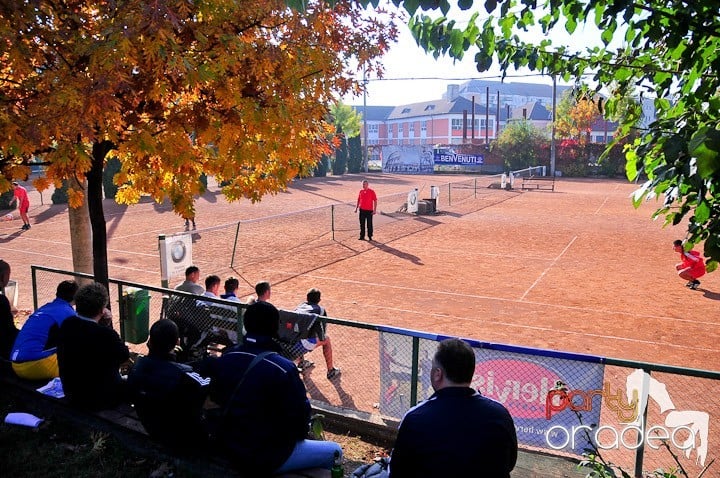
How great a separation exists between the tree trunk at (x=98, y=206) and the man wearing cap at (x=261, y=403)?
14.2 feet

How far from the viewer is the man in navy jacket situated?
3.21 meters

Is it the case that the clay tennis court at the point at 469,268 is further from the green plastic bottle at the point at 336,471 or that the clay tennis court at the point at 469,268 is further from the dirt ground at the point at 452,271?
the green plastic bottle at the point at 336,471

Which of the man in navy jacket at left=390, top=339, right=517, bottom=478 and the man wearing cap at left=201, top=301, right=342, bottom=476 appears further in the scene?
the man wearing cap at left=201, top=301, right=342, bottom=476

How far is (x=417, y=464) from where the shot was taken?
10.8 ft

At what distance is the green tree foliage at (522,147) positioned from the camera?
210ft

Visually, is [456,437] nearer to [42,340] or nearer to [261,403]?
[261,403]

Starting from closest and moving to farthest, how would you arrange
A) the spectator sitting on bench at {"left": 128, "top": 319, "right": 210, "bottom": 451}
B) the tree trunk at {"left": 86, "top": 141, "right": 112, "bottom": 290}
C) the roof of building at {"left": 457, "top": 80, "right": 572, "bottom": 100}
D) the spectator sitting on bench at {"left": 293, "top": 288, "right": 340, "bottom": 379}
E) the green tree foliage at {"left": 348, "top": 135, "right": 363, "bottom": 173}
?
the spectator sitting on bench at {"left": 128, "top": 319, "right": 210, "bottom": 451} < the spectator sitting on bench at {"left": 293, "top": 288, "right": 340, "bottom": 379} < the tree trunk at {"left": 86, "top": 141, "right": 112, "bottom": 290} < the green tree foliage at {"left": 348, "top": 135, "right": 363, "bottom": 173} < the roof of building at {"left": 457, "top": 80, "right": 572, "bottom": 100}

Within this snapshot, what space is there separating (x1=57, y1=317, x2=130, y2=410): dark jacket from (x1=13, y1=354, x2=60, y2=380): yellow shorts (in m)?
0.61

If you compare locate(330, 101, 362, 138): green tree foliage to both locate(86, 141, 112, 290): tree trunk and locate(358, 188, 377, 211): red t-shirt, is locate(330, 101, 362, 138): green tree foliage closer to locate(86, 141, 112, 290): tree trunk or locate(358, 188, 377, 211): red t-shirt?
locate(358, 188, 377, 211): red t-shirt

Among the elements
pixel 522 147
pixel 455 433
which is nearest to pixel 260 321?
pixel 455 433

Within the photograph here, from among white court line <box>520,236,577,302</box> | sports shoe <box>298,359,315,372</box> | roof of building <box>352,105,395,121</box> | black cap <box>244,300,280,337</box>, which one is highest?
roof of building <box>352,105,395,121</box>

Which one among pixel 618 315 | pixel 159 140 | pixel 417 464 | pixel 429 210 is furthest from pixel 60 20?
pixel 429 210

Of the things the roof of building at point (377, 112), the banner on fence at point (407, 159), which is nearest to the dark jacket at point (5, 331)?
the banner on fence at point (407, 159)

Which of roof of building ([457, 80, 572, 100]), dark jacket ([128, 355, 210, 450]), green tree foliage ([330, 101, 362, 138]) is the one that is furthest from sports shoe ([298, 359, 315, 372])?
roof of building ([457, 80, 572, 100])
